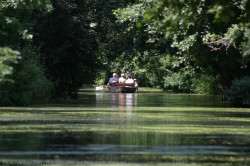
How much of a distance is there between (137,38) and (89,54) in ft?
24.3

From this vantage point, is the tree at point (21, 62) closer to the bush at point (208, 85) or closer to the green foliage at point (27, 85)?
the green foliage at point (27, 85)

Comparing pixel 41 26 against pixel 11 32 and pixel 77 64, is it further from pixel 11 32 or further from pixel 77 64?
pixel 11 32

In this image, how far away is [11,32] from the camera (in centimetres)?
3750

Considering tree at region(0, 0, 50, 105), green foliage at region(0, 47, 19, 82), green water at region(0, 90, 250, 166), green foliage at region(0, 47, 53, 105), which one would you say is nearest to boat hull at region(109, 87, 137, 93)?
tree at region(0, 0, 50, 105)

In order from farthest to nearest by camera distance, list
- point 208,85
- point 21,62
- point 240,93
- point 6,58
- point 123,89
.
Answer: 1. point 123,89
2. point 208,85
3. point 240,93
4. point 21,62
5. point 6,58

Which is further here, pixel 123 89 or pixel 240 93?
pixel 123 89

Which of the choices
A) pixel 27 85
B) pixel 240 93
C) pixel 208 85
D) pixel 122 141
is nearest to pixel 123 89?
pixel 208 85

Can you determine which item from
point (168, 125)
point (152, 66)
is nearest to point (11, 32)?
point (168, 125)

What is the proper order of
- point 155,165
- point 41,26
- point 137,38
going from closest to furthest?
point 155,165
point 41,26
point 137,38

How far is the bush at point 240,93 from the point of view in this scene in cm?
4886

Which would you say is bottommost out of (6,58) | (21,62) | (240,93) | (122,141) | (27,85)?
(122,141)

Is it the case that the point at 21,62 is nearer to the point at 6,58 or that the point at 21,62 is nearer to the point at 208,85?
the point at 6,58

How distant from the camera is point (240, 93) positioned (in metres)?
49.6

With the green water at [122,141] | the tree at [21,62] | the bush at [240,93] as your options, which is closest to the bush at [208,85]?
the bush at [240,93]
